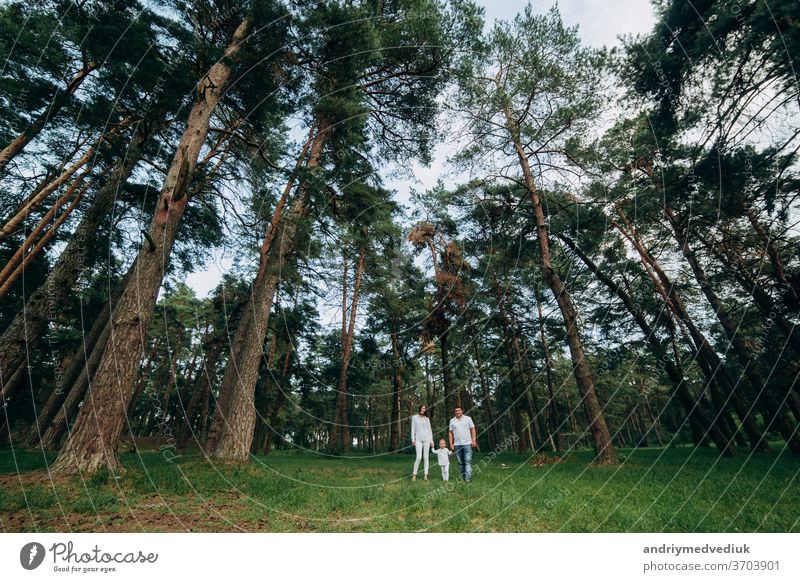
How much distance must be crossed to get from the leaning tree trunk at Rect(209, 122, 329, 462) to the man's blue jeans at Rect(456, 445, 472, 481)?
194 inches

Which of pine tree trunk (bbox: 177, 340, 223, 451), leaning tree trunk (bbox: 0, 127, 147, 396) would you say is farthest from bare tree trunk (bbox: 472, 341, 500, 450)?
leaning tree trunk (bbox: 0, 127, 147, 396)

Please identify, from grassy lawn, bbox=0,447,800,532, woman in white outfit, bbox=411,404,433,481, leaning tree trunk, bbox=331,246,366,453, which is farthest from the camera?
leaning tree trunk, bbox=331,246,366,453

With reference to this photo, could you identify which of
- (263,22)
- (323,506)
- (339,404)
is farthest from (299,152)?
(339,404)

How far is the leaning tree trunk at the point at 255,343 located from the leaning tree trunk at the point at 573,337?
24.4 ft

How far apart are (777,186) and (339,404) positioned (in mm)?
21047

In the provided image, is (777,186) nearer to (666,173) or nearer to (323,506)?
(666,173)

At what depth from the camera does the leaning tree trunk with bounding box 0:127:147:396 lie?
7863 millimetres

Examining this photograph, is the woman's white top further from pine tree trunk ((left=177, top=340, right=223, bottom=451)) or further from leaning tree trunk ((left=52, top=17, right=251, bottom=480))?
pine tree trunk ((left=177, top=340, right=223, bottom=451))

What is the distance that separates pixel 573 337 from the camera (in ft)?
34.2

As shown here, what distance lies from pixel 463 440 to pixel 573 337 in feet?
18.3

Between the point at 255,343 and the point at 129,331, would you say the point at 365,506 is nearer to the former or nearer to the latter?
the point at 129,331

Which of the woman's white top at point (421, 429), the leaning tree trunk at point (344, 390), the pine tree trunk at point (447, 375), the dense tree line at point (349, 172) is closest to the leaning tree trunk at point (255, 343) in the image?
the dense tree line at point (349, 172)

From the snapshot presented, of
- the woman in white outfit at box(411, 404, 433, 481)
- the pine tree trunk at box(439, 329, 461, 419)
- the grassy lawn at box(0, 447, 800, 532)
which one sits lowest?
the grassy lawn at box(0, 447, 800, 532)
